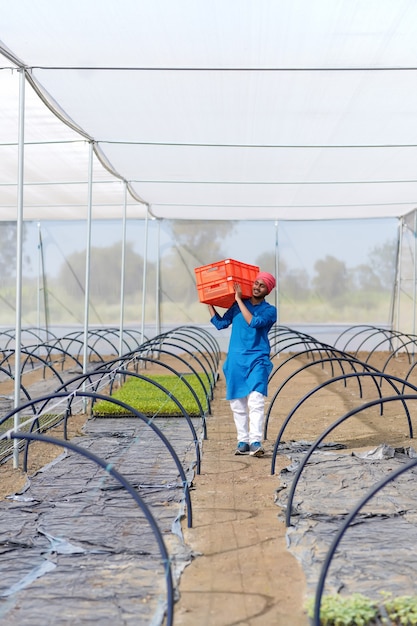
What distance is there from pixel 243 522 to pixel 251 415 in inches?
80.6

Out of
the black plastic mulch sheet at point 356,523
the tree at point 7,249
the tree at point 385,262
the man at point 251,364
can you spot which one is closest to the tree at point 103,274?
the tree at point 7,249

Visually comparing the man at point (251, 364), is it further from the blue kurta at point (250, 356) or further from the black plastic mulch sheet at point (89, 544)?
the black plastic mulch sheet at point (89, 544)

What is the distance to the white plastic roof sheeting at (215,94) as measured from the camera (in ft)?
18.1

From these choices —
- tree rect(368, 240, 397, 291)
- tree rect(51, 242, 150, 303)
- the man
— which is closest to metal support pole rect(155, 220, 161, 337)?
tree rect(51, 242, 150, 303)

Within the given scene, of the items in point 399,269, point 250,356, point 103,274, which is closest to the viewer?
point 250,356

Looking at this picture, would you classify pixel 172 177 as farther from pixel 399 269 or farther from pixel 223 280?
pixel 399 269

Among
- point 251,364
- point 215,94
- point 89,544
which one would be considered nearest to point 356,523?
point 89,544

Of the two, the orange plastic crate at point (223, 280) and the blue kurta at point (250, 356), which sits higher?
the orange plastic crate at point (223, 280)

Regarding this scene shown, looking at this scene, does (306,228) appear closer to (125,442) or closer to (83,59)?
(125,442)

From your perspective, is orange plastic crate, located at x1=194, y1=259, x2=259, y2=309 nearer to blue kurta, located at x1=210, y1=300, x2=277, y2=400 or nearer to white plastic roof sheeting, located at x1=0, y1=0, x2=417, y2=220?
blue kurta, located at x1=210, y1=300, x2=277, y2=400

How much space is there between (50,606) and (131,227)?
1549 cm

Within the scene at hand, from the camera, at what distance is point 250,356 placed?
24.2 feet

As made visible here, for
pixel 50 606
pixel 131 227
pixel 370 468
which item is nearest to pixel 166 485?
pixel 370 468

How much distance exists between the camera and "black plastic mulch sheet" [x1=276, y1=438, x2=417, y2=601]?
4156mm
